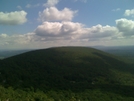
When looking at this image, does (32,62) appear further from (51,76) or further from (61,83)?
(61,83)

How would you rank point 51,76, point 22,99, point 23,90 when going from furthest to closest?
1. point 51,76
2. point 23,90
3. point 22,99

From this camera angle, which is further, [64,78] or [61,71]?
[61,71]

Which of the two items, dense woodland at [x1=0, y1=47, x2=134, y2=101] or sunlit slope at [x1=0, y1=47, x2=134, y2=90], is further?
sunlit slope at [x1=0, y1=47, x2=134, y2=90]

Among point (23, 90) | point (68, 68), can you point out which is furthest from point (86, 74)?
point (23, 90)

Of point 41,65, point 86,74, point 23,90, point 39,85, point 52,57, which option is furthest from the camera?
point 52,57

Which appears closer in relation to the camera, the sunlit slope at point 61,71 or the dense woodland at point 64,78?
the dense woodland at point 64,78

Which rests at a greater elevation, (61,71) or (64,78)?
(61,71)
